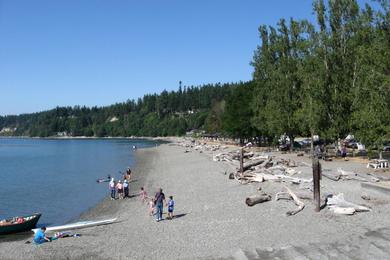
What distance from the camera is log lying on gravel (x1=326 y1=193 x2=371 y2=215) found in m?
22.8

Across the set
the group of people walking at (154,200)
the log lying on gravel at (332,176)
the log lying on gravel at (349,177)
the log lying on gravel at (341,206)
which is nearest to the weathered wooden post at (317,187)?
the log lying on gravel at (341,206)

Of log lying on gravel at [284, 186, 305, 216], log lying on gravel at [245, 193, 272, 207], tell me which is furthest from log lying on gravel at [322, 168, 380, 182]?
log lying on gravel at [245, 193, 272, 207]

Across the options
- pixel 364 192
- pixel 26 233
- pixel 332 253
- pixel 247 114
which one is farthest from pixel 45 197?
pixel 247 114

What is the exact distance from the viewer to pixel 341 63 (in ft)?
168

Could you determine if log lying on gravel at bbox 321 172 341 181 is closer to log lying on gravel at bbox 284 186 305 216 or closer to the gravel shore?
the gravel shore

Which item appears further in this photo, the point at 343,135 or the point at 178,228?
the point at 343,135

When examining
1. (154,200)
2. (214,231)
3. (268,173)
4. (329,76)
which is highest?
(329,76)

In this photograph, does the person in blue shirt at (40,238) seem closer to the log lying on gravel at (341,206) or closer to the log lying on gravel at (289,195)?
the log lying on gravel at (289,195)

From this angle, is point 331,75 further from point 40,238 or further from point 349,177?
point 40,238

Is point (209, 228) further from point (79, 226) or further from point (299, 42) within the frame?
point (299, 42)

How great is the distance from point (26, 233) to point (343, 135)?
34.7 meters

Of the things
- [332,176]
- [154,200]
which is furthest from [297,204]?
[332,176]

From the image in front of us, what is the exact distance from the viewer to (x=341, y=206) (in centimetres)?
2373

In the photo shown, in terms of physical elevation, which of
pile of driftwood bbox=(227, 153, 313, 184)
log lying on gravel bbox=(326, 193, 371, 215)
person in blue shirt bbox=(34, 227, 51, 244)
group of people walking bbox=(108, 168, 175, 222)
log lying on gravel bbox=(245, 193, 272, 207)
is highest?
pile of driftwood bbox=(227, 153, 313, 184)
